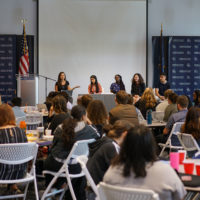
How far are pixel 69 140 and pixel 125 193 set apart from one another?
6.83 ft

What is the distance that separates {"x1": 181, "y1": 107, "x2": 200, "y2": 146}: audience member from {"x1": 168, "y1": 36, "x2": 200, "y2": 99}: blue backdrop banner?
343 inches

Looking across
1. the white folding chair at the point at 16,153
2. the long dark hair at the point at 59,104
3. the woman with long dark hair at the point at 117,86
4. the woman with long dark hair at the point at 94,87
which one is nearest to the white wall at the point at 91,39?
the woman with long dark hair at the point at 117,86

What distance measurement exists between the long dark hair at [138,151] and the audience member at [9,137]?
1979 millimetres

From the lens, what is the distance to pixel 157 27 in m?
13.7

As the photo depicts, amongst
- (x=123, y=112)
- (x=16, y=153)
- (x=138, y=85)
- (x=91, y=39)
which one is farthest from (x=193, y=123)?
(x=91, y=39)

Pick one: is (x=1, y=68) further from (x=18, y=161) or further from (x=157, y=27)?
(x=18, y=161)

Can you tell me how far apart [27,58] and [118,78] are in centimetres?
280

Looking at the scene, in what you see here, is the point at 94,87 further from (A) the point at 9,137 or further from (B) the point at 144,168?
(B) the point at 144,168

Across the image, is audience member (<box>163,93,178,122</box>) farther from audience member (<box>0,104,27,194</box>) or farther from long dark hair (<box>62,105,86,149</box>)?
audience member (<box>0,104,27,194</box>)

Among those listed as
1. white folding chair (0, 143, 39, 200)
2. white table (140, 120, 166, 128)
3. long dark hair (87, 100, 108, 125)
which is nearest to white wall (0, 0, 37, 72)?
white table (140, 120, 166, 128)

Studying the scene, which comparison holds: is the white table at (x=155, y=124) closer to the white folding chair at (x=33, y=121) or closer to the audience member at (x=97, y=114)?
the white folding chair at (x=33, y=121)

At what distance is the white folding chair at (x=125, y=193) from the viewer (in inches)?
91.2

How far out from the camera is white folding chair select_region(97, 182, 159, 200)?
2316 mm

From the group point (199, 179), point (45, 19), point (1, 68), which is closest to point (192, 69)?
point (45, 19)
